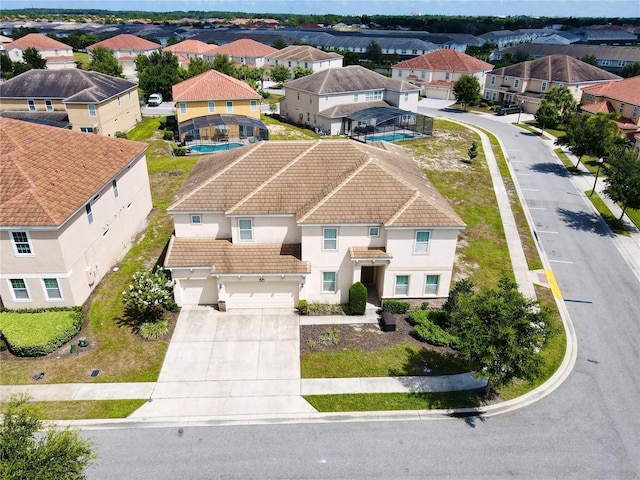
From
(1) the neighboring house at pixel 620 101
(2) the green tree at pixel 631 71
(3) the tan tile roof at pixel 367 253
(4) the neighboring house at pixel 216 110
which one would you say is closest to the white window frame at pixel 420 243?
(3) the tan tile roof at pixel 367 253

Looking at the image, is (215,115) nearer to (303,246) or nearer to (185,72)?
(185,72)

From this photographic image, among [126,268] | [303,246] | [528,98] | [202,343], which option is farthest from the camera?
[528,98]

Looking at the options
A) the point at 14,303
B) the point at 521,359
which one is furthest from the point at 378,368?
the point at 14,303

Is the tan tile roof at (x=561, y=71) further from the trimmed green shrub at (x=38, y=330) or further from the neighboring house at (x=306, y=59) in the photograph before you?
the trimmed green shrub at (x=38, y=330)

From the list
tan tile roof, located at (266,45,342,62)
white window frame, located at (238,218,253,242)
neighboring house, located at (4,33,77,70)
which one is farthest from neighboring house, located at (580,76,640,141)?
neighboring house, located at (4,33,77,70)

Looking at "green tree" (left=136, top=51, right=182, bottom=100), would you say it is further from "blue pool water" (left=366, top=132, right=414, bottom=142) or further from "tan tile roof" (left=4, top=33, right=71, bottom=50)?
"tan tile roof" (left=4, top=33, right=71, bottom=50)

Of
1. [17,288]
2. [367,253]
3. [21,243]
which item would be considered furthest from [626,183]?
[17,288]
